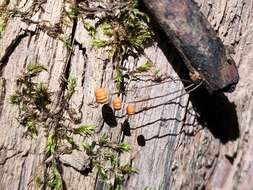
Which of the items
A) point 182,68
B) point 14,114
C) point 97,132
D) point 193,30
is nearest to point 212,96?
point 182,68

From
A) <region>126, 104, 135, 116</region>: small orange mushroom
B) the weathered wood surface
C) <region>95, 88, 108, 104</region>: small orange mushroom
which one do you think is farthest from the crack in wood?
<region>126, 104, 135, 116</region>: small orange mushroom

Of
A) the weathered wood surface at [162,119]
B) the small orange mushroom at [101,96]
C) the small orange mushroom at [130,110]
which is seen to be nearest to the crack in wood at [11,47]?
the weathered wood surface at [162,119]

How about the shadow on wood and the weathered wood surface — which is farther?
the shadow on wood

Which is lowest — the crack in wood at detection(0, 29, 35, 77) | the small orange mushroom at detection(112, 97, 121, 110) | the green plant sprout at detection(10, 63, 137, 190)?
the green plant sprout at detection(10, 63, 137, 190)

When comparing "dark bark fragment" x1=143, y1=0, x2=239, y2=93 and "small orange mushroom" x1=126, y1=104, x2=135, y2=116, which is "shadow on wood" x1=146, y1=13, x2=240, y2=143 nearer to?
"dark bark fragment" x1=143, y1=0, x2=239, y2=93

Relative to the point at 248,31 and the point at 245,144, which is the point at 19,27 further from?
the point at 245,144

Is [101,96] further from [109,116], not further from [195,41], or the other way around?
[195,41]

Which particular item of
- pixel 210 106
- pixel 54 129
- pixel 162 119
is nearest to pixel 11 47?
pixel 54 129

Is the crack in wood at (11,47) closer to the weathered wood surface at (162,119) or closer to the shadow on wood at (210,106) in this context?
the weathered wood surface at (162,119)
